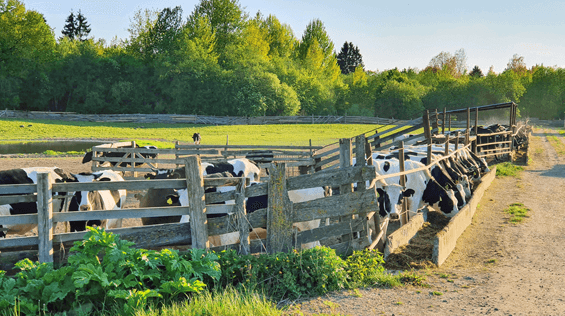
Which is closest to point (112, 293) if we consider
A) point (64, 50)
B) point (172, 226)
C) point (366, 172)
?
point (172, 226)

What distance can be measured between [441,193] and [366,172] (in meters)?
5.14

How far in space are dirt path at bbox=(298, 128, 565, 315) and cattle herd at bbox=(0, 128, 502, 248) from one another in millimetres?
1191

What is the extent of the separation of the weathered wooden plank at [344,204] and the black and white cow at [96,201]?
435 cm

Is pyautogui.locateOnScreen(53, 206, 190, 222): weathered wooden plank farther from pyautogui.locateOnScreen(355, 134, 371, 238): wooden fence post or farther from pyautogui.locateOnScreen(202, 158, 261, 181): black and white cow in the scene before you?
pyautogui.locateOnScreen(202, 158, 261, 181): black and white cow

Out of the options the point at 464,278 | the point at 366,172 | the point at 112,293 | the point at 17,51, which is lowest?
the point at 464,278

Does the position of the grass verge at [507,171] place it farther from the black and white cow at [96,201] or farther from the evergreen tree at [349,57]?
the evergreen tree at [349,57]

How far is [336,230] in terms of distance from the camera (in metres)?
6.80

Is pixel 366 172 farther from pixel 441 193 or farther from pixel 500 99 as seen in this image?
pixel 500 99

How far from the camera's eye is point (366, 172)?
666 centimetres

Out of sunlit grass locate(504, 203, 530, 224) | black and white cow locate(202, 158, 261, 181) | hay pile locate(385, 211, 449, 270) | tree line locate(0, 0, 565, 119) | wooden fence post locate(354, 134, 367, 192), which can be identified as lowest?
sunlit grass locate(504, 203, 530, 224)

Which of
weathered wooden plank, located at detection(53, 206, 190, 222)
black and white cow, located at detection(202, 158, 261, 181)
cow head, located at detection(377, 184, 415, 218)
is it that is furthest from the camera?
black and white cow, located at detection(202, 158, 261, 181)

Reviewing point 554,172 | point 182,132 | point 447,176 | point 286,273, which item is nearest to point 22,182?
point 286,273

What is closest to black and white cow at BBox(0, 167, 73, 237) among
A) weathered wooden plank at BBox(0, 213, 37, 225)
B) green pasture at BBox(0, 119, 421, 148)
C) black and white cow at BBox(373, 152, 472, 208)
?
weathered wooden plank at BBox(0, 213, 37, 225)

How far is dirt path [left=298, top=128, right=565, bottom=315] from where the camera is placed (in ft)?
17.7
